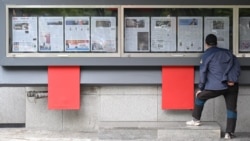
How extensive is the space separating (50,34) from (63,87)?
97 cm

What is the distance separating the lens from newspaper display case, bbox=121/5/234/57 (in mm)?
9016

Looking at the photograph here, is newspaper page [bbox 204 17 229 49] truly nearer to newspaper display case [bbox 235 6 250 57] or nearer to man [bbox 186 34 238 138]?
newspaper display case [bbox 235 6 250 57]

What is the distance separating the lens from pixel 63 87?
29.7ft

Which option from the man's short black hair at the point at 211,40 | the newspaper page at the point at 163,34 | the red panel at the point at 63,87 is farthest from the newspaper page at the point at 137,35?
the man's short black hair at the point at 211,40

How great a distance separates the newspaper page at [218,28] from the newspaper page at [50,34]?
8.48ft

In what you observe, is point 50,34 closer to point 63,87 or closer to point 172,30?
point 63,87

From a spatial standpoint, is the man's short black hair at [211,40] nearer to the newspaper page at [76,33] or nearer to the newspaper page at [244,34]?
the newspaper page at [244,34]

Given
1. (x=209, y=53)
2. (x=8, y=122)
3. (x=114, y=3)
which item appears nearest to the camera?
(x=209, y=53)

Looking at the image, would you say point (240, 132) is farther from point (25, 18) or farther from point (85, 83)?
point (25, 18)

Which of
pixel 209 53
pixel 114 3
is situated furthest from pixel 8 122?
pixel 209 53

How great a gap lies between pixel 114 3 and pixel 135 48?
0.88 metres

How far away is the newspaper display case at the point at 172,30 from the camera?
902 cm

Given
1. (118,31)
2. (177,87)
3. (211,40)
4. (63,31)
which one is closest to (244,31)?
(211,40)

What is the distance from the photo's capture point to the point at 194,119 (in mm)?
8758
